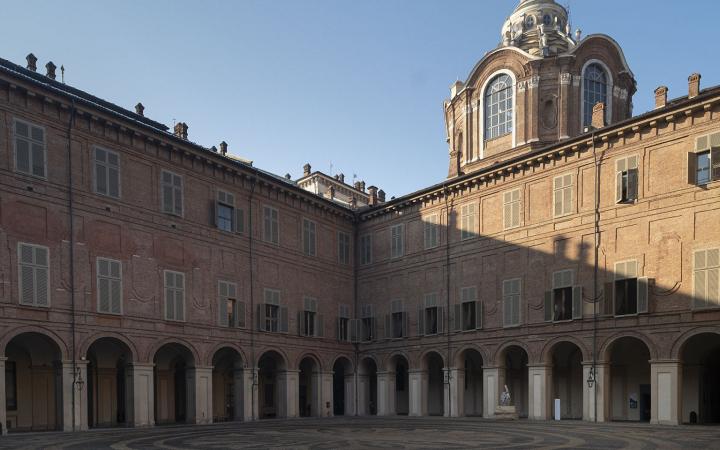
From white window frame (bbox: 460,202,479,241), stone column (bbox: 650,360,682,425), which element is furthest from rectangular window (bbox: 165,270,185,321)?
stone column (bbox: 650,360,682,425)

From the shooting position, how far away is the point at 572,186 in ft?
102

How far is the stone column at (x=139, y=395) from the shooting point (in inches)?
1080

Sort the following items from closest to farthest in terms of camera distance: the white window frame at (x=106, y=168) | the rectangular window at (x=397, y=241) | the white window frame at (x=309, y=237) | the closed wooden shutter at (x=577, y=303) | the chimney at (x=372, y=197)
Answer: the white window frame at (x=106, y=168) < the closed wooden shutter at (x=577, y=303) < the white window frame at (x=309, y=237) < the rectangular window at (x=397, y=241) < the chimney at (x=372, y=197)

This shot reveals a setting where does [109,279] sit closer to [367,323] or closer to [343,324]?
[343,324]

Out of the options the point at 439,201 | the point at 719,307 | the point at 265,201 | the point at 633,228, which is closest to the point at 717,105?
the point at 633,228

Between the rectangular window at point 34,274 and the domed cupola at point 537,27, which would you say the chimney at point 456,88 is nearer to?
the domed cupola at point 537,27

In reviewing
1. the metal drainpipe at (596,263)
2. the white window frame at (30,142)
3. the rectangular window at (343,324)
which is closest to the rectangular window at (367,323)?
the rectangular window at (343,324)

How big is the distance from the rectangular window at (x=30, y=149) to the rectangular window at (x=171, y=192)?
5.97 meters

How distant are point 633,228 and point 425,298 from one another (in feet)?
42.8

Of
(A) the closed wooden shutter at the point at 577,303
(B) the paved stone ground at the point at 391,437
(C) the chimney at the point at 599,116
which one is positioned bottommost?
(B) the paved stone ground at the point at 391,437

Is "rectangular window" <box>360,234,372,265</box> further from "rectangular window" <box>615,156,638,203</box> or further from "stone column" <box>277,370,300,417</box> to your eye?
"rectangular window" <box>615,156,638,203</box>

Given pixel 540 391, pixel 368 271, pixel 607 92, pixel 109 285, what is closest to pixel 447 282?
pixel 368 271

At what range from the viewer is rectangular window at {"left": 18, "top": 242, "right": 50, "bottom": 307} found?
23828 mm

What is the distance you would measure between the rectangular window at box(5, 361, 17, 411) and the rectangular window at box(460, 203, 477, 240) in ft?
76.9
